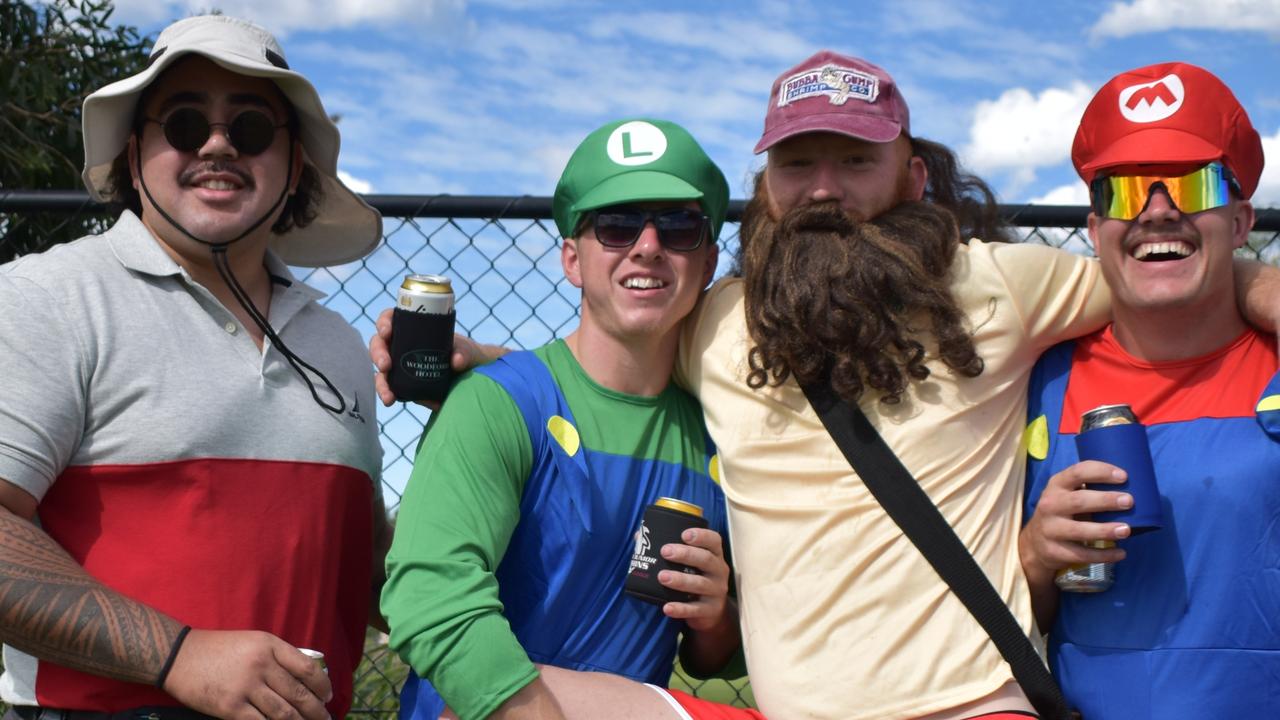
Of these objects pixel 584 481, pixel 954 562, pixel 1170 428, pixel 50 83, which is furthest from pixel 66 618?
pixel 50 83

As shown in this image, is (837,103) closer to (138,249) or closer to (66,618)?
(138,249)

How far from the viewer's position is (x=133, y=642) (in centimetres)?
238

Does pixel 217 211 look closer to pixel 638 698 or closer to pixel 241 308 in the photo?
pixel 241 308

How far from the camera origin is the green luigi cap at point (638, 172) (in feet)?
8.77

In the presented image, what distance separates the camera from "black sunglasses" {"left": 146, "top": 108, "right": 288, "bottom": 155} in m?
2.75

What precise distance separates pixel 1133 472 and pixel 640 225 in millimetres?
1122

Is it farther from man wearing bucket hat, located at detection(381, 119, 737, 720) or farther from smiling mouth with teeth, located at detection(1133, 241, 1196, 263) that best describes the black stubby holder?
smiling mouth with teeth, located at detection(1133, 241, 1196, 263)

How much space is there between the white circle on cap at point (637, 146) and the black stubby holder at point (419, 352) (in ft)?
1.66

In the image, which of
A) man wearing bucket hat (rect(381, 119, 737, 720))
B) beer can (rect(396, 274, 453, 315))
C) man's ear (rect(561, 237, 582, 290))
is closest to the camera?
man wearing bucket hat (rect(381, 119, 737, 720))

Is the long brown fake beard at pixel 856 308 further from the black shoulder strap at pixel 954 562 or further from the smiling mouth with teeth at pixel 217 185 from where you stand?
the smiling mouth with teeth at pixel 217 185

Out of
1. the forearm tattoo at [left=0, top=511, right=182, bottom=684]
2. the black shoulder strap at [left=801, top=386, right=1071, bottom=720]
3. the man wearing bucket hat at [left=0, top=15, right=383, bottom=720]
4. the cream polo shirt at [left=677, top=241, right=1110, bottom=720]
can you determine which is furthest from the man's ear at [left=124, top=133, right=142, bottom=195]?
the black shoulder strap at [left=801, top=386, right=1071, bottom=720]

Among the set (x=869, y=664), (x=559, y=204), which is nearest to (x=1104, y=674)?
(x=869, y=664)

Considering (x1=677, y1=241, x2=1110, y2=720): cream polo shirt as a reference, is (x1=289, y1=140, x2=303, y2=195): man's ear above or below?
above

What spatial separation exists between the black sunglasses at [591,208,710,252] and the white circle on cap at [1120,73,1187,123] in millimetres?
934
